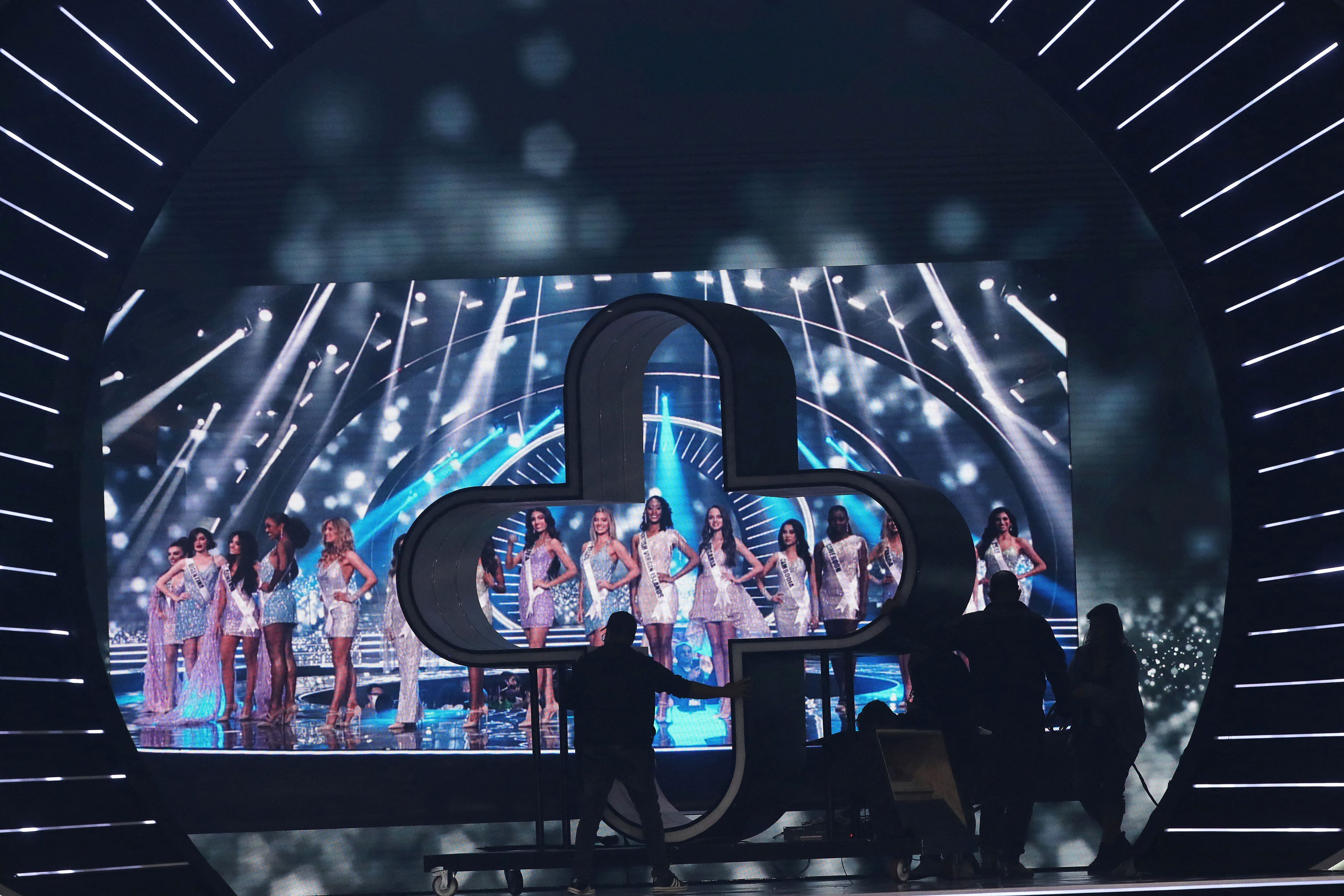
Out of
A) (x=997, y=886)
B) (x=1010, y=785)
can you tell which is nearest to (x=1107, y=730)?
(x=1010, y=785)

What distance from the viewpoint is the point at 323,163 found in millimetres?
8875

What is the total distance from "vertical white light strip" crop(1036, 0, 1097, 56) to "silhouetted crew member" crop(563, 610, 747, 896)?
2.33 meters

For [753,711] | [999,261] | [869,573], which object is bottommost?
[753,711]

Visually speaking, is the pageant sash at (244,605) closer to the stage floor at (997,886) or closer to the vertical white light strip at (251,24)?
the stage floor at (997,886)

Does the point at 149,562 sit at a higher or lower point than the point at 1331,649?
higher

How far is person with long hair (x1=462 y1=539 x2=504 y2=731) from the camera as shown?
28.7ft

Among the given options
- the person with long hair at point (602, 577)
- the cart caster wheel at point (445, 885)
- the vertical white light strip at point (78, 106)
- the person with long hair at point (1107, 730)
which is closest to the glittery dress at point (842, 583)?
the person with long hair at point (602, 577)

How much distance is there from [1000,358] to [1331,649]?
206 inches

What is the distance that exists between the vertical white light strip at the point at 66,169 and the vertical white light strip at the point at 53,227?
0.48 feet

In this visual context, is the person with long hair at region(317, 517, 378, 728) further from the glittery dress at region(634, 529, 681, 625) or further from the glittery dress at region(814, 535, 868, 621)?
the glittery dress at region(814, 535, 868, 621)

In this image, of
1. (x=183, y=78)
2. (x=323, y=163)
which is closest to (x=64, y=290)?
(x=183, y=78)

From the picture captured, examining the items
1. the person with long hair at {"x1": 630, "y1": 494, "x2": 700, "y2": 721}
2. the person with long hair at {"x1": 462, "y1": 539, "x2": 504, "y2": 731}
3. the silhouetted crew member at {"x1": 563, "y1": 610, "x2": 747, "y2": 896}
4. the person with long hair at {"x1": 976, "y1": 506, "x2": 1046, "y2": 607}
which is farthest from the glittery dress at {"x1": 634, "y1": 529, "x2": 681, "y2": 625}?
the silhouetted crew member at {"x1": 563, "y1": 610, "x2": 747, "y2": 896}

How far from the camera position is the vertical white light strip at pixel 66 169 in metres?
3.84

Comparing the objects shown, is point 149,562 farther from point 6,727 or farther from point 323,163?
point 6,727
